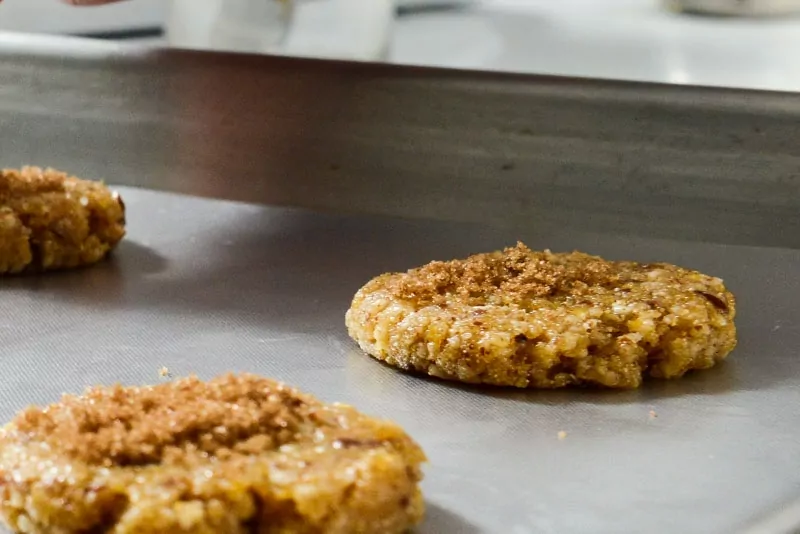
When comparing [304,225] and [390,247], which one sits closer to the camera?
[390,247]

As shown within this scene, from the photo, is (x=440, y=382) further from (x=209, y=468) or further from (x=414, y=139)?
(x=414, y=139)

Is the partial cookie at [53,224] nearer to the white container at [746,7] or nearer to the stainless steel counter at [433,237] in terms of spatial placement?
the stainless steel counter at [433,237]

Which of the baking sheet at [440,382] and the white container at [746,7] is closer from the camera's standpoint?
the baking sheet at [440,382]

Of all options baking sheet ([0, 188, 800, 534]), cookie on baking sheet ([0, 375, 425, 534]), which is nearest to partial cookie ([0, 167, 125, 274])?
baking sheet ([0, 188, 800, 534])

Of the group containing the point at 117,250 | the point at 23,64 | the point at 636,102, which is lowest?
the point at 117,250

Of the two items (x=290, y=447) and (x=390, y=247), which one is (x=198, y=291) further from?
(x=290, y=447)

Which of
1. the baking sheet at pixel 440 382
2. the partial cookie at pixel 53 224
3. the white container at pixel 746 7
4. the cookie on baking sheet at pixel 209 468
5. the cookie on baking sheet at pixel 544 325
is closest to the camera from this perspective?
the cookie on baking sheet at pixel 209 468

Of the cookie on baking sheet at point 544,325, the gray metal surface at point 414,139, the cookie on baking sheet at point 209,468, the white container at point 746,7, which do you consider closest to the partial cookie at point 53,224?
the gray metal surface at point 414,139

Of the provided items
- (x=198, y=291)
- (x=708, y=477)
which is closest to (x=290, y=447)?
→ (x=708, y=477)
